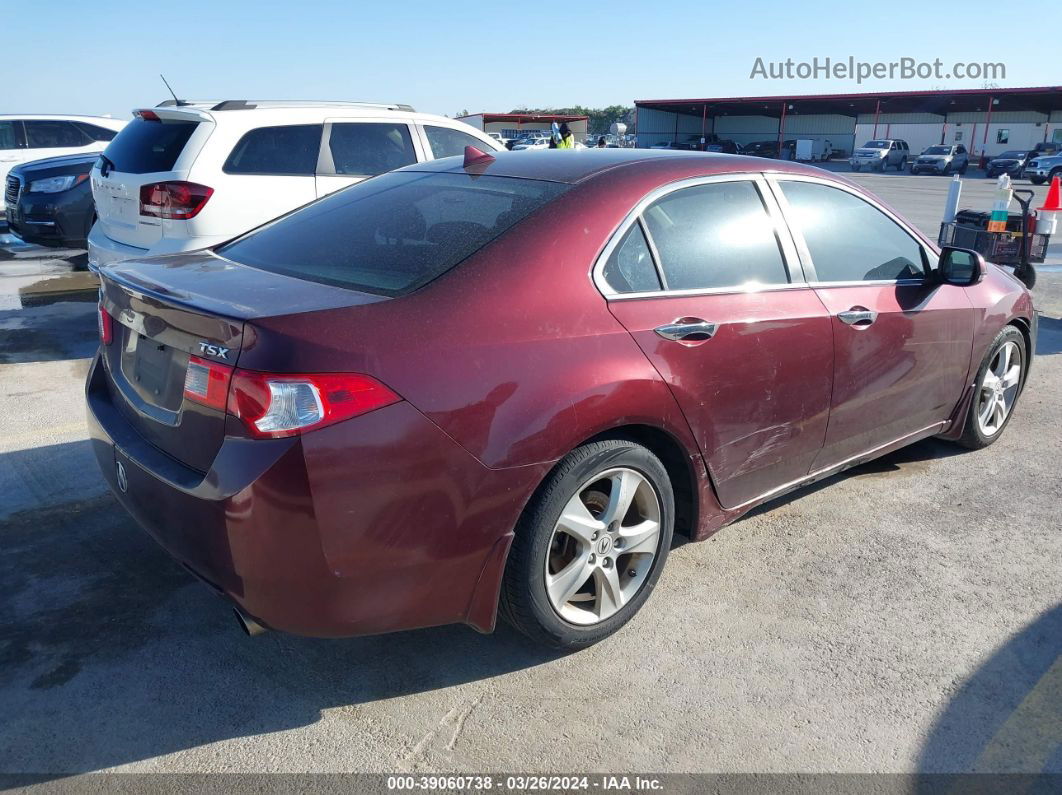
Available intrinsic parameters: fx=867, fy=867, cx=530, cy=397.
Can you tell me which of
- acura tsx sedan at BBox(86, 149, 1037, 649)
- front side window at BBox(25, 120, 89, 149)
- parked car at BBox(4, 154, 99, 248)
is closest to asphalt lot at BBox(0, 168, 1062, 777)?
acura tsx sedan at BBox(86, 149, 1037, 649)

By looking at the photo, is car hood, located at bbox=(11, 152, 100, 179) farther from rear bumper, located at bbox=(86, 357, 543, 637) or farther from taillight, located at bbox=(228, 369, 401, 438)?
taillight, located at bbox=(228, 369, 401, 438)

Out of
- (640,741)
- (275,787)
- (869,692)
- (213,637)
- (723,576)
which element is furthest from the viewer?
(723,576)

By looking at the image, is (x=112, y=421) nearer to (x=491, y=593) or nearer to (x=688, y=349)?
(x=491, y=593)

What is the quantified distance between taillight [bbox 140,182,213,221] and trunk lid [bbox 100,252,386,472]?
3210mm

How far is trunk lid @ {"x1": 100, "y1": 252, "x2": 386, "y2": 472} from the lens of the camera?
2.37 m

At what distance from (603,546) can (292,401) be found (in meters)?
1.19

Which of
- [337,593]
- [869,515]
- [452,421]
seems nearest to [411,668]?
[337,593]

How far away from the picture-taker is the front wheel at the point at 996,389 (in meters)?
4.62

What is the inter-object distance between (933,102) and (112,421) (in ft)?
201

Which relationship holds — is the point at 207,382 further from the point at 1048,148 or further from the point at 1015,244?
the point at 1048,148

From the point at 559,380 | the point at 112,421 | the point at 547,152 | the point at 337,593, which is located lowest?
the point at 337,593

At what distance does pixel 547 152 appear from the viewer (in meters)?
3.59

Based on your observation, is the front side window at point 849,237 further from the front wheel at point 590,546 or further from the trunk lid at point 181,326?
the trunk lid at point 181,326

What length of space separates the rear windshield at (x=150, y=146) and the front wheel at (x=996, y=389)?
5.38m
